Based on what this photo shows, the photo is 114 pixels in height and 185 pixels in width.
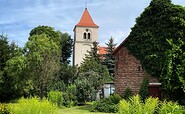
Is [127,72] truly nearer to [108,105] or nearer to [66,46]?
[108,105]

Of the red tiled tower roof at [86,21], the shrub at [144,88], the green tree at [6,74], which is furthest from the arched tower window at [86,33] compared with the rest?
the shrub at [144,88]

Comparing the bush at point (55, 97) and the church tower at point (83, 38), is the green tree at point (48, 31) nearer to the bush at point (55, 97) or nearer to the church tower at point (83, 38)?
the church tower at point (83, 38)

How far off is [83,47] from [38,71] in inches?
1628

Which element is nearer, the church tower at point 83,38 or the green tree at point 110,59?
the green tree at point 110,59

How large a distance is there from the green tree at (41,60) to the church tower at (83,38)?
3954 centimetres

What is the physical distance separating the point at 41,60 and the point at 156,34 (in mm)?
11508

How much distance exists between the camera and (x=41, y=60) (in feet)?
89.6

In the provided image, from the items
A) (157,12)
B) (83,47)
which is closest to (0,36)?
(157,12)

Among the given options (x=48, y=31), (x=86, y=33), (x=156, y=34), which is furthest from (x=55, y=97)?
(x=86, y=33)

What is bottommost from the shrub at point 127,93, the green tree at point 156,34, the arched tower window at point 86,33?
the shrub at point 127,93

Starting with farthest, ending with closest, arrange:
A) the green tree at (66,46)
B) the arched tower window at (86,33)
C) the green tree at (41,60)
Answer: the arched tower window at (86,33)
the green tree at (66,46)
the green tree at (41,60)

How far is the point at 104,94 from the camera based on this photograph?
121ft

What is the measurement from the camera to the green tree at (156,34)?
63.4 ft

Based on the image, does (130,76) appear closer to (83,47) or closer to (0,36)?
(0,36)
